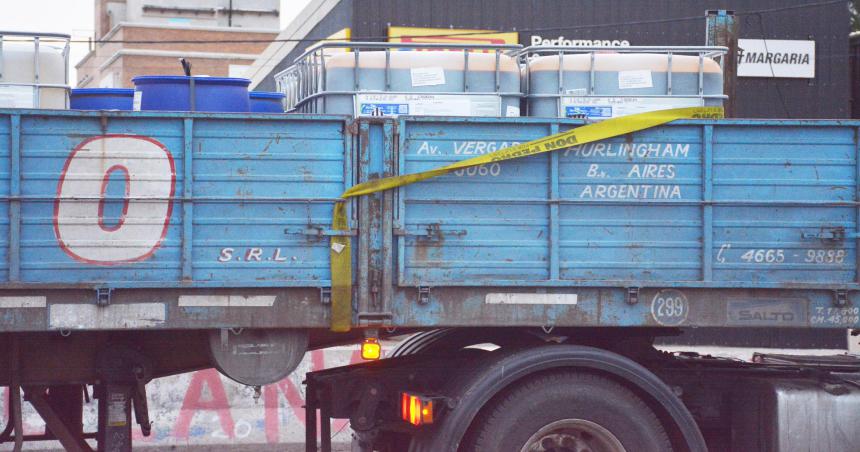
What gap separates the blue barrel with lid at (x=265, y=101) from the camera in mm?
7004

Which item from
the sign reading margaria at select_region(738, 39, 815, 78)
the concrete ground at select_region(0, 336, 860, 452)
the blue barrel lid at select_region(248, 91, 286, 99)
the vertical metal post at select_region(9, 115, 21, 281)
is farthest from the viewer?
the sign reading margaria at select_region(738, 39, 815, 78)

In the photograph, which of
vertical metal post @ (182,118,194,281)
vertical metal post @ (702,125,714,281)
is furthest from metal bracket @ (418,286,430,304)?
vertical metal post @ (702,125,714,281)

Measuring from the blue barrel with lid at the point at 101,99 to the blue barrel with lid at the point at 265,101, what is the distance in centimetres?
77

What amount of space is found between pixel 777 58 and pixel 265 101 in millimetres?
12413

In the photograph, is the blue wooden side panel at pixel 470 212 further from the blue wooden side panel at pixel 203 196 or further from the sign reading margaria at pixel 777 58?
the sign reading margaria at pixel 777 58

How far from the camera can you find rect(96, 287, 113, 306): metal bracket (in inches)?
218

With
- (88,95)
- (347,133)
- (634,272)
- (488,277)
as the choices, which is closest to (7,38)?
(88,95)

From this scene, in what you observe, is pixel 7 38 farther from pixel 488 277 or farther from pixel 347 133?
pixel 488 277

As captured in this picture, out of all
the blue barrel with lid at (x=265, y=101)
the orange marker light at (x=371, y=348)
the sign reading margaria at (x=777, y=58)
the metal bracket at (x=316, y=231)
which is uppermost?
the sign reading margaria at (x=777, y=58)

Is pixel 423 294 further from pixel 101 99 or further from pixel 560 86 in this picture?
pixel 101 99

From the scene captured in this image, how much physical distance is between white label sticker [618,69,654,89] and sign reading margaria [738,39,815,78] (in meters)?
11.4

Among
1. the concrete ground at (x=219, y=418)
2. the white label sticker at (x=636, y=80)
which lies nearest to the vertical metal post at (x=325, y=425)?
the white label sticker at (x=636, y=80)

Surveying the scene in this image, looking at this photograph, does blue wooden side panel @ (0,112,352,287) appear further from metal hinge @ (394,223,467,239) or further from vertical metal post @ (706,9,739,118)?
vertical metal post @ (706,9,739,118)

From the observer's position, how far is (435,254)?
5.84 meters
